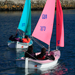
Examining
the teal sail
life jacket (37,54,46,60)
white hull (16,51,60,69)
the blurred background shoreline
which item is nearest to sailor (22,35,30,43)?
→ the teal sail

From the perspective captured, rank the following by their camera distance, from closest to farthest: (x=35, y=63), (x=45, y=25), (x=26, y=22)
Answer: (x=35, y=63) < (x=45, y=25) < (x=26, y=22)

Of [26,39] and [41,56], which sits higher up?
[41,56]

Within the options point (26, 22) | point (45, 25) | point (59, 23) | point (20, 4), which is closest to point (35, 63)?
point (45, 25)

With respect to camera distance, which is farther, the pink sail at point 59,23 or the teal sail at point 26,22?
the teal sail at point 26,22

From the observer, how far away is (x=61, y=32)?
23469 mm

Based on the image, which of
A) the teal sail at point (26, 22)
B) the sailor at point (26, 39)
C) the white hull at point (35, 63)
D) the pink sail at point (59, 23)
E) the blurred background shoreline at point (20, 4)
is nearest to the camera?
the white hull at point (35, 63)

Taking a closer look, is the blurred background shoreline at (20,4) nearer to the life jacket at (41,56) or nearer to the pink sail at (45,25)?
the pink sail at (45,25)

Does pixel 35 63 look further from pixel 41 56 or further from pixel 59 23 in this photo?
pixel 59 23

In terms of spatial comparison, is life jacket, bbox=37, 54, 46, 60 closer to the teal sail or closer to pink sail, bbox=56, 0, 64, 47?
pink sail, bbox=56, 0, 64, 47

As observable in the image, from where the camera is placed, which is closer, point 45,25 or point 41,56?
point 41,56

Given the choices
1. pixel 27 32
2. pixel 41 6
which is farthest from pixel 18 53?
pixel 41 6

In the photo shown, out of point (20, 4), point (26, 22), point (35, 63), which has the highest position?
point (26, 22)

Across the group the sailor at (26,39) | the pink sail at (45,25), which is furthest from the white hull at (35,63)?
the sailor at (26,39)

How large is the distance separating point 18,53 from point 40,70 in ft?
25.6
